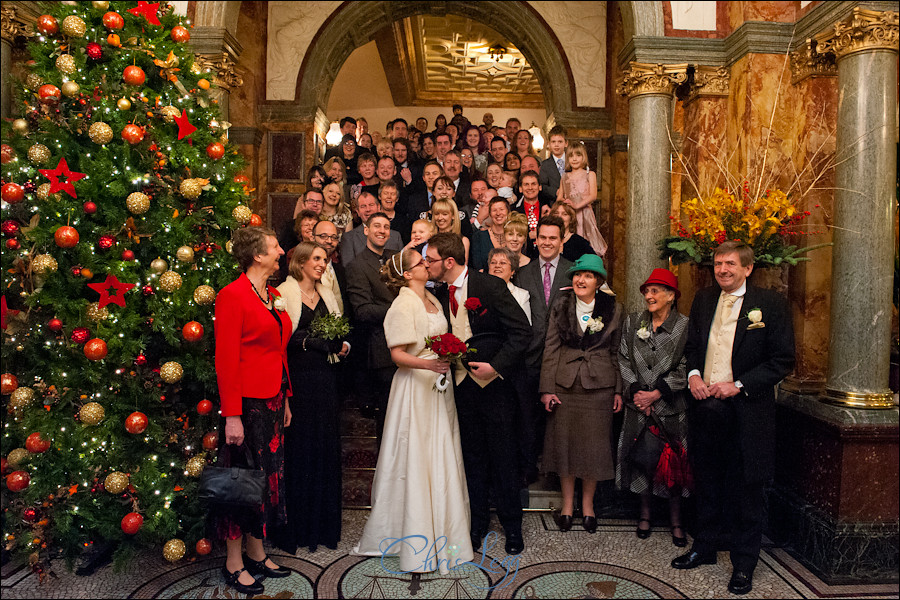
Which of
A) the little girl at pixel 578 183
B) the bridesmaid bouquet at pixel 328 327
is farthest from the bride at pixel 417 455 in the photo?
the little girl at pixel 578 183

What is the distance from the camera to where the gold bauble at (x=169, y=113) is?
3.71m

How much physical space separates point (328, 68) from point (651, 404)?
274 inches

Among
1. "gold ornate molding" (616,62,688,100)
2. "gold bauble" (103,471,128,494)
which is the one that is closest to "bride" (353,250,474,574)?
"gold bauble" (103,471,128,494)

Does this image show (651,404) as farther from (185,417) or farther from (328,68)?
(328,68)

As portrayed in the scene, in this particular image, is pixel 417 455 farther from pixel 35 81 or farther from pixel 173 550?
pixel 35 81

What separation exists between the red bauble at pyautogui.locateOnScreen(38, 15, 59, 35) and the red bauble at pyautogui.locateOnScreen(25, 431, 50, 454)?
223 cm

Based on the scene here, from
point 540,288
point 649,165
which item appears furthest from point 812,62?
point 540,288

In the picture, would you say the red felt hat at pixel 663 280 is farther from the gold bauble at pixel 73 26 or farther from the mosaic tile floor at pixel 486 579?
the gold bauble at pixel 73 26

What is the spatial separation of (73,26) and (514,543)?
396cm

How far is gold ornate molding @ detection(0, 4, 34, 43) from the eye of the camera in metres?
4.77

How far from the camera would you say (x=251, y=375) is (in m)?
3.42

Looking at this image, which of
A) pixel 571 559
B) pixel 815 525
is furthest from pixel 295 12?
pixel 815 525

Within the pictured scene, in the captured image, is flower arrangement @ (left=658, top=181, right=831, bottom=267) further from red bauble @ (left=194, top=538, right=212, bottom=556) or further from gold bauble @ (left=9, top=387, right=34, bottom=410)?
gold bauble @ (left=9, top=387, right=34, bottom=410)

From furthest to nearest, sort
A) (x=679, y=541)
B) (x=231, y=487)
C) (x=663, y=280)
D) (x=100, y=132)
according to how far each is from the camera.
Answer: (x=679, y=541), (x=663, y=280), (x=100, y=132), (x=231, y=487)
